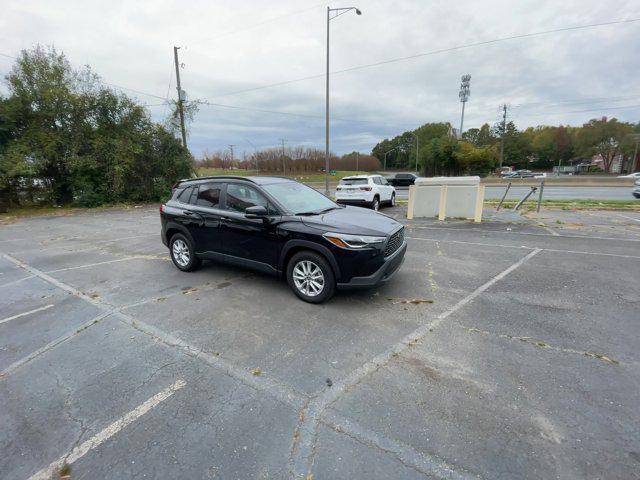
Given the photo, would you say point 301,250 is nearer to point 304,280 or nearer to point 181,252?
point 304,280

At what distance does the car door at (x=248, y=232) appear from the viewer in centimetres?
448

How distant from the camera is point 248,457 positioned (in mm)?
2021

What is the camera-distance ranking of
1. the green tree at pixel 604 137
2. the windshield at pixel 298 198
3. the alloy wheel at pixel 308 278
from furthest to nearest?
the green tree at pixel 604 137 → the windshield at pixel 298 198 → the alloy wheel at pixel 308 278

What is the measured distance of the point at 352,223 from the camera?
425 cm

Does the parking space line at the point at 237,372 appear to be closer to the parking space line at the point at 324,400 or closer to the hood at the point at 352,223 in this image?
the parking space line at the point at 324,400

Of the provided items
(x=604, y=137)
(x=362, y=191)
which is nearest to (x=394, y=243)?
(x=362, y=191)

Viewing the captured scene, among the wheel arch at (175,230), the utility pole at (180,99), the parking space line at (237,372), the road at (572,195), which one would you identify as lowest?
the parking space line at (237,372)

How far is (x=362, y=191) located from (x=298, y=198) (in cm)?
865

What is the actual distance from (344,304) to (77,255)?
262 inches

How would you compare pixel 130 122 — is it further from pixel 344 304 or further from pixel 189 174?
pixel 344 304

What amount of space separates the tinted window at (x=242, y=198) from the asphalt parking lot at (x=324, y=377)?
1224mm

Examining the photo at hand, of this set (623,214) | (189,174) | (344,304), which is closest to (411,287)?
(344,304)

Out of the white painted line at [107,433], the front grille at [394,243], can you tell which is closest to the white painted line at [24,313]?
the white painted line at [107,433]

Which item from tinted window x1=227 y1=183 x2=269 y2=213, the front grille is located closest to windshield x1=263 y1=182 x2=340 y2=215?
tinted window x1=227 y1=183 x2=269 y2=213
